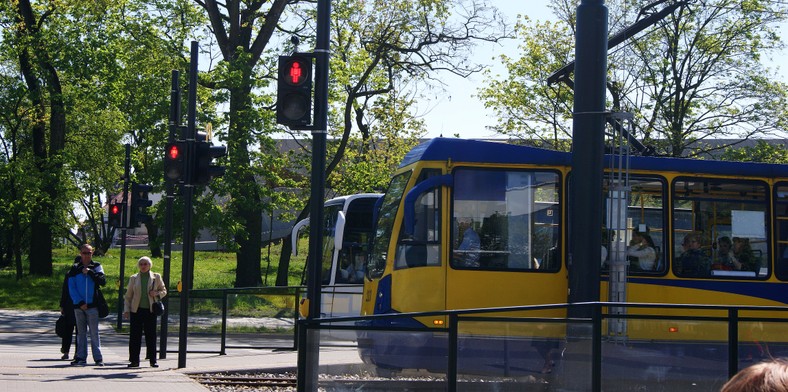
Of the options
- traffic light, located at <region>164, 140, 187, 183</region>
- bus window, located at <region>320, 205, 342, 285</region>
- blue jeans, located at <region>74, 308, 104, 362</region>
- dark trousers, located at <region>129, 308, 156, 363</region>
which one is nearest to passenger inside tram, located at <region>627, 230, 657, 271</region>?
traffic light, located at <region>164, 140, 187, 183</region>

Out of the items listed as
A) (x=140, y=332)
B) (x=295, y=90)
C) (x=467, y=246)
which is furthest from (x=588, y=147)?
(x=140, y=332)

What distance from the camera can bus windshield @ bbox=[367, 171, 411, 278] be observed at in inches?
555

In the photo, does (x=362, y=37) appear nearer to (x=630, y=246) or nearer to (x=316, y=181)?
(x=630, y=246)

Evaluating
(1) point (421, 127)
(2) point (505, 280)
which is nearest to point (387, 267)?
(2) point (505, 280)

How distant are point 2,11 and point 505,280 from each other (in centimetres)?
2913

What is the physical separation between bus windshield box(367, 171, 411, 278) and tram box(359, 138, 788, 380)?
0.10m

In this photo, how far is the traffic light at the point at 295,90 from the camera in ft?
34.1

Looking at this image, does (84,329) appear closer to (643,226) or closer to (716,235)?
Answer: (643,226)

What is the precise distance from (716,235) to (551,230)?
86.1 inches

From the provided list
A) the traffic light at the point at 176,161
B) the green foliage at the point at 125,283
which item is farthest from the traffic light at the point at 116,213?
the traffic light at the point at 176,161

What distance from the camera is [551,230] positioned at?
13523mm

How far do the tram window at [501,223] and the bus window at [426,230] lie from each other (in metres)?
0.22

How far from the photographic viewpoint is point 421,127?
1940 inches

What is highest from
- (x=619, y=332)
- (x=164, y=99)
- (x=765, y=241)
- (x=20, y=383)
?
(x=164, y=99)
